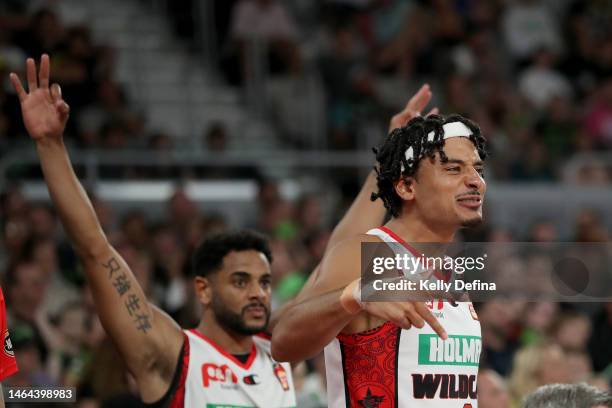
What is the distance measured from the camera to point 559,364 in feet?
28.8

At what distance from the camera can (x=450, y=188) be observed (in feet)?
15.1

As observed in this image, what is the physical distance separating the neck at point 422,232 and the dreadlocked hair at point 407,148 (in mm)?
112

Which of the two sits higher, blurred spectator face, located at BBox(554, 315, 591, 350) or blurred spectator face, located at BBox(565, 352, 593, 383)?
blurred spectator face, located at BBox(554, 315, 591, 350)

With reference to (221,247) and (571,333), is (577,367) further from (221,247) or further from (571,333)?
(221,247)

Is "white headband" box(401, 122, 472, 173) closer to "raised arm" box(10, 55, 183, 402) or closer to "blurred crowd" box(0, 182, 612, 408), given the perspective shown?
"raised arm" box(10, 55, 183, 402)

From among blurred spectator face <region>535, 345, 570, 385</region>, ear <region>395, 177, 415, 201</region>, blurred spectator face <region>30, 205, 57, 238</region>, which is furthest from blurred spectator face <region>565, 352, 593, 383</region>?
ear <region>395, 177, 415, 201</region>

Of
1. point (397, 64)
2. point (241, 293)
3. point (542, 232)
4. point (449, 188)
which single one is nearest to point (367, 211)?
point (241, 293)

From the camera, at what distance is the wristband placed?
3.95 metres

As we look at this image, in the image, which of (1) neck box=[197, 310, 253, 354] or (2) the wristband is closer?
(2) the wristband

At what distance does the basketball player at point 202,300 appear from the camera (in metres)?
5.22

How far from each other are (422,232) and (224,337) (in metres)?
1.58

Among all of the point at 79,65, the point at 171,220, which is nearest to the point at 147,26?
the point at 79,65

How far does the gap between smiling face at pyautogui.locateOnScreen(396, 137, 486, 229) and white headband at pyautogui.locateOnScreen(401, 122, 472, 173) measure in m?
0.02

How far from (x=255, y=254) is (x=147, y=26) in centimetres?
903
